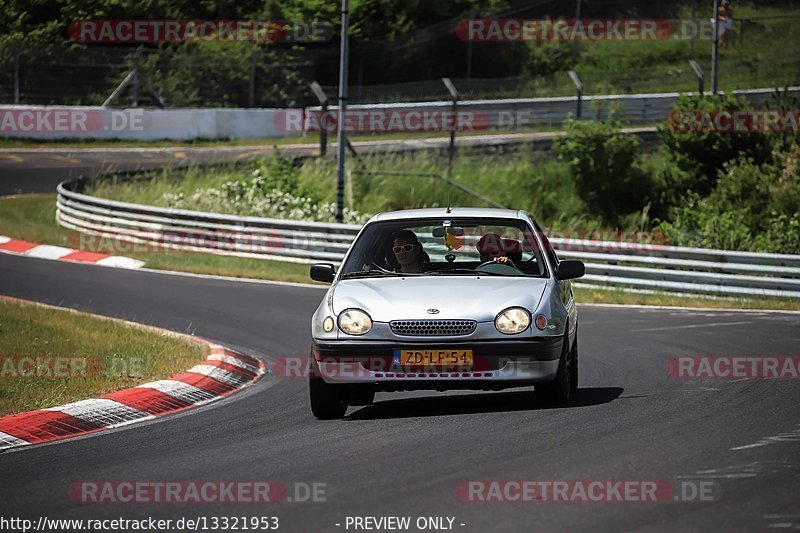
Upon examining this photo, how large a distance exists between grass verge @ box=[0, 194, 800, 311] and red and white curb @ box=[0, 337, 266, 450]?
9504 mm

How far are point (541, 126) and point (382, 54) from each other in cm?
972

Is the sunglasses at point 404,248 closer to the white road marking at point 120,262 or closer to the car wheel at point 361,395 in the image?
the car wheel at point 361,395

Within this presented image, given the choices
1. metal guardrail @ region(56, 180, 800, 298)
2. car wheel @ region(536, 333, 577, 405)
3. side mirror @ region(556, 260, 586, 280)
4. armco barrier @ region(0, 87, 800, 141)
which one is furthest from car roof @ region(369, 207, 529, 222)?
armco barrier @ region(0, 87, 800, 141)

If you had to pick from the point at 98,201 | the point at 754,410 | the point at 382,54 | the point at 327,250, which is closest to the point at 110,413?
the point at 754,410

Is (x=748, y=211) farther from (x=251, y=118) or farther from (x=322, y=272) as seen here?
(x=322, y=272)

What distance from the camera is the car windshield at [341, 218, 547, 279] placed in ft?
35.0

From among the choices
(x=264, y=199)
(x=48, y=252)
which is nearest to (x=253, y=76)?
(x=264, y=199)

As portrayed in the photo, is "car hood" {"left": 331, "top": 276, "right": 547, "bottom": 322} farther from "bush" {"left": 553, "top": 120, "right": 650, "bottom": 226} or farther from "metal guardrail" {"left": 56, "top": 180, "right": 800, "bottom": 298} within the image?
"bush" {"left": 553, "top": 120, "right": 650, "bottom": 226}

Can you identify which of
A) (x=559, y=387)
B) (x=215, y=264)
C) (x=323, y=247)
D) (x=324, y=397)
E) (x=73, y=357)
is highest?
(x=559, y=387)

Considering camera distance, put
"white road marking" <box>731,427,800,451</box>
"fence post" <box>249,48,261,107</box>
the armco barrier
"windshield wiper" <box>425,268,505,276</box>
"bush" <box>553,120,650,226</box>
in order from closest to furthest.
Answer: "white road marking" <box>731,427,800,451</box>
"windshield wiper" <box>425,268,505,276</box>
"bush" <box>553,120,650,226</box>
the armco barrier
"fence post" <box>249,48,261,107</box>

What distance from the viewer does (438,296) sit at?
384 inches

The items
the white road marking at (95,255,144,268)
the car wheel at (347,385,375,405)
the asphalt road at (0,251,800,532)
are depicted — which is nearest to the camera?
the asphalt road at (0,251,800,532)

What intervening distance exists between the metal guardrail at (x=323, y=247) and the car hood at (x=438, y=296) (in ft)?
39.8

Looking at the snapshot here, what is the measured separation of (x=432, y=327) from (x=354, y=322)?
1.80 feet
